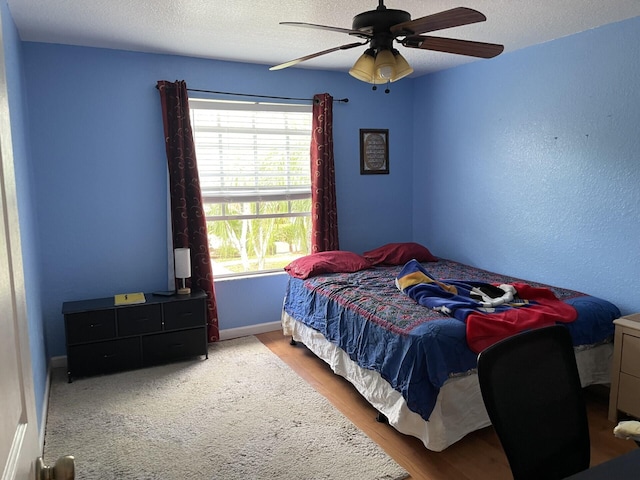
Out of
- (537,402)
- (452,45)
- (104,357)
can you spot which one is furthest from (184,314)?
(537,402)

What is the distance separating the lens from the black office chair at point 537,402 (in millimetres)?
1300

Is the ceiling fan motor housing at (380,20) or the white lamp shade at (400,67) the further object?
the white lamp shade at (400,67)

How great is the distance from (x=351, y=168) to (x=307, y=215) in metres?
0.66

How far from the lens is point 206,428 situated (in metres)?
2.73

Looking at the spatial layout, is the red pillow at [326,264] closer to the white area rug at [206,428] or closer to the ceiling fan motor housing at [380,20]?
the white area rug at [206,428]

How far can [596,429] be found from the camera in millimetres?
2682

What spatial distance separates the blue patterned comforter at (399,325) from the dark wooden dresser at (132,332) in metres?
0.86

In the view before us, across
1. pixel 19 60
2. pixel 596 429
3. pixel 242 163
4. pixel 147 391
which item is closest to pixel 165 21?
pixel 19 60

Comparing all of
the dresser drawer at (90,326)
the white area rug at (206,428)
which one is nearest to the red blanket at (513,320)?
the white area rug at (206,428)

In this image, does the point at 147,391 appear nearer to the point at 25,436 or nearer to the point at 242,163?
the point at 242,163

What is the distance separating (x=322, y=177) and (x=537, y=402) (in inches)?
127

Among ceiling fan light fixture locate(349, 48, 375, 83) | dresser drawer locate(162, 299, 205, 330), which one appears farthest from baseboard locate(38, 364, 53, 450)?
ceiling fan light fixture locate(349, 48, 375, 83)

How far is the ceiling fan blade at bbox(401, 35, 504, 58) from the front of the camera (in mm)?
2180

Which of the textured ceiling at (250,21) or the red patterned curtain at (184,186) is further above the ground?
the textured ceiling at (250,21)
